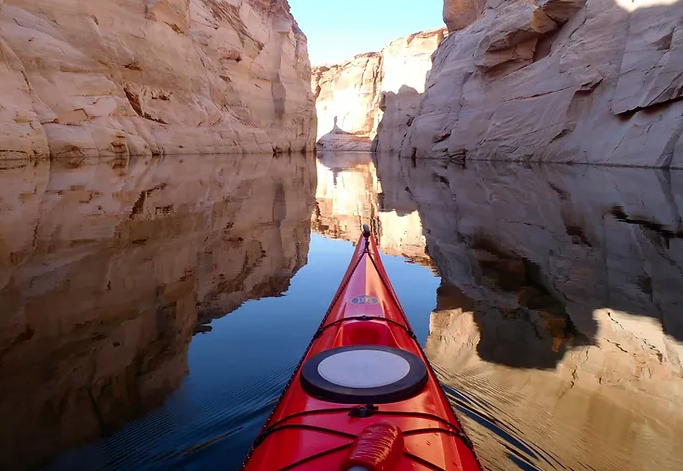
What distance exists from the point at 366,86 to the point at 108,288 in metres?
63.6

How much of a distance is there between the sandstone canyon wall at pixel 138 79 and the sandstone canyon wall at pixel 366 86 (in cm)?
1387

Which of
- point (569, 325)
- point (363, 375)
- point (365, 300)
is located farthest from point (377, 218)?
Result: point (363, 375)

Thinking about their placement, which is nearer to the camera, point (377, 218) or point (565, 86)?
point (377, 218)

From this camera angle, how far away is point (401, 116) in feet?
135

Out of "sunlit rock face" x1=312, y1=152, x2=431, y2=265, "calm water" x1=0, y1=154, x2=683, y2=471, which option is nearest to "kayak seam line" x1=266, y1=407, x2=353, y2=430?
"calm water" x1=0, y1=154, x2=683, y2=471

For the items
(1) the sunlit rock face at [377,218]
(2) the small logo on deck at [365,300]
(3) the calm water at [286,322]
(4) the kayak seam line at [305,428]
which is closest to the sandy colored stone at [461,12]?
(1) the sunlit rock face at [377,218]

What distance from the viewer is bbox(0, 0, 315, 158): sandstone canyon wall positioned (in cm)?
1609

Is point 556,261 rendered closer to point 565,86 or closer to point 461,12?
point 565,86

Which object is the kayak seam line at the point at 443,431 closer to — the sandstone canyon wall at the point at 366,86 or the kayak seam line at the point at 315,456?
the kayak seam line at the point at 315,456

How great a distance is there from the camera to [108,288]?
15.1ft

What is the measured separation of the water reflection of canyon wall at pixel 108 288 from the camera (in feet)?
8.93

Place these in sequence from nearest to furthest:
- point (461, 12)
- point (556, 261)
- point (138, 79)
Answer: point (556, 261) → point (138, 79) → point (461, 12)

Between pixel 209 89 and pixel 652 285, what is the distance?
24637 mm

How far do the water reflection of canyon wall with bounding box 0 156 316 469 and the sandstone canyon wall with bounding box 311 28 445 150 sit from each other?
35546 mm
